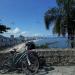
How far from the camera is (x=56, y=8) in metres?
19.0

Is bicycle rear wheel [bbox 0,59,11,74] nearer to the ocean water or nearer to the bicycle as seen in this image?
the bicycle

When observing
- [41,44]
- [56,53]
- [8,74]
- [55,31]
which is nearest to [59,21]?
[55,31]

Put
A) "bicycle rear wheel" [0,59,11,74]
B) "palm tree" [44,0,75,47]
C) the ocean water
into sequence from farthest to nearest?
"palm tree" [44,0,75,47] < the ocean water < "bicycle rear wheel" [0,59,11,74]

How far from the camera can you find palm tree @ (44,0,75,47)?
18.0 m

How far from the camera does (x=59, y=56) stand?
9586mm

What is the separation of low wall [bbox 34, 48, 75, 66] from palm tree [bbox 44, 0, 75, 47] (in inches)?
324

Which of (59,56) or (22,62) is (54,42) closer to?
(59,56)

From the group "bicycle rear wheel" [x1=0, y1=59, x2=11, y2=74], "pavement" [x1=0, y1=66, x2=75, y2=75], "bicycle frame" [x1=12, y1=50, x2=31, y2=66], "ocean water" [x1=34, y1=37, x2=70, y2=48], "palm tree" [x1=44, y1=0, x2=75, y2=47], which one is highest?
"palm tree" [x1=44, y1=0, x2=75, y2=47]

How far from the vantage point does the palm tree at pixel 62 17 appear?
1798cm

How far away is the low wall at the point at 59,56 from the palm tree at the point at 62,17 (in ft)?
27.0

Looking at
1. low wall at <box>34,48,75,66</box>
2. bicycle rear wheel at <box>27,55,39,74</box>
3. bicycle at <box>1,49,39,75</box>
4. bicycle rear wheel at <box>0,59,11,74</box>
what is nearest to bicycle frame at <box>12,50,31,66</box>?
bicycle at <box>1,49,39,75</box>

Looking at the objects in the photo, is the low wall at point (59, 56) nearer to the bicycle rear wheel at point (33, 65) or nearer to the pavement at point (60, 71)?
the pavement at point (60, 71)

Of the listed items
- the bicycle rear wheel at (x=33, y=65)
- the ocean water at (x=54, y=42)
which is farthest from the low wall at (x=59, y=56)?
the ocean water at (x=54, y=42)

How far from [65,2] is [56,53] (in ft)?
29.4
